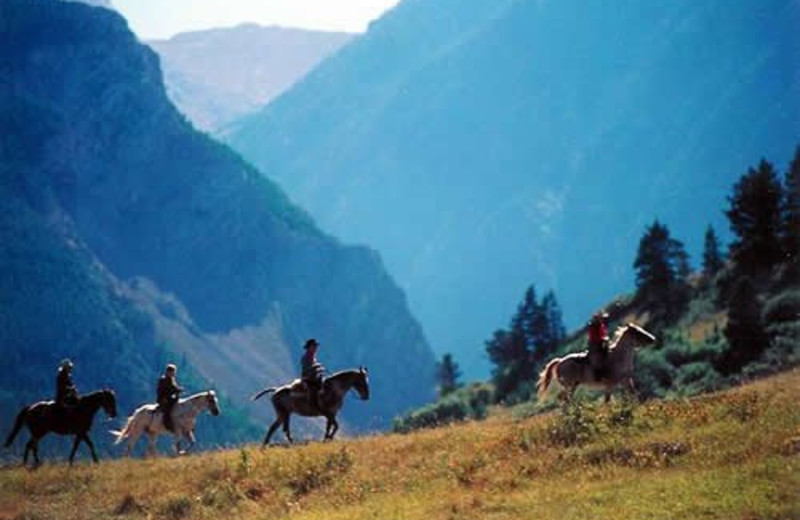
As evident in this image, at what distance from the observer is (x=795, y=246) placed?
63031 mm

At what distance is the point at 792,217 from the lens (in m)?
65.0

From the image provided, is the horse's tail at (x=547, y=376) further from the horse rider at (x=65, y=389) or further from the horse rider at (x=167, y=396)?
the horse rider at (x=65, y=389)

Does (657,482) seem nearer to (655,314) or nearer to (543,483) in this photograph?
(543,483)

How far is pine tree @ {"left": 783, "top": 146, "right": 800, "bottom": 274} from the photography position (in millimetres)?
62750

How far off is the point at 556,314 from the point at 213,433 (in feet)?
373

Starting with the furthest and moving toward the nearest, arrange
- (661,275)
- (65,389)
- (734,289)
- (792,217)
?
(661,275) < (792,217) < (734,289) < (65,389)

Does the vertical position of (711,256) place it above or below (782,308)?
above

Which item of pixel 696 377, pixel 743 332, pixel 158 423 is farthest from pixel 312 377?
pixel 696 377

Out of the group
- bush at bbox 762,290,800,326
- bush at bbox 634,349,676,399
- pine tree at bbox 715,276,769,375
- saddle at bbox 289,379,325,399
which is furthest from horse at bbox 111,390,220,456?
bush at bbox 762,290,800,326

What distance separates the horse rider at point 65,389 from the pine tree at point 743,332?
38118 mm

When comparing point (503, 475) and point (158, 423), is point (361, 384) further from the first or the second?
point (503, 475)

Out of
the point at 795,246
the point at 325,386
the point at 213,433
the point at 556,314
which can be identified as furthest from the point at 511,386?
the point at 213,433

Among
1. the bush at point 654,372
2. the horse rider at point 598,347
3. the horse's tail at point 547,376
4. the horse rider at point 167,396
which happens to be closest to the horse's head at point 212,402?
the horse rider at point 167,396

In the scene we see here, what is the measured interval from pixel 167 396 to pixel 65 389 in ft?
12.1
